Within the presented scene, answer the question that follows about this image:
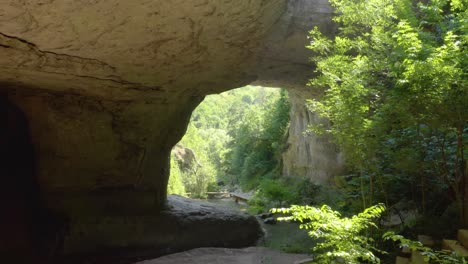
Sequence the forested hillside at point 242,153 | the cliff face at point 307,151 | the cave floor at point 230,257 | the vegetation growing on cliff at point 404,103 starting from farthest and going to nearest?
the forested hillside at point 242,153
the cliff face at point 307,151
the cave floor at point 230,257
the vegetation growing on cliff at point 404,103

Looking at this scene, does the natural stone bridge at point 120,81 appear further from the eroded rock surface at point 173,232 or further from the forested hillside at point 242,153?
the forested hillside at point 242,153

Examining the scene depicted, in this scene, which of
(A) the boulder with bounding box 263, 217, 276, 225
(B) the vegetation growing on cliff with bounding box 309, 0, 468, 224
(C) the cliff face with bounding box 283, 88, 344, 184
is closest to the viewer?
(B) the vegetation growing on cliff with bounding box 309, 0, 468, 224

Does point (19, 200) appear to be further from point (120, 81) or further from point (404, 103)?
point (404, 103)

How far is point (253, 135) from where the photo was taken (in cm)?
1889

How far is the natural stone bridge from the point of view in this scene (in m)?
3.96

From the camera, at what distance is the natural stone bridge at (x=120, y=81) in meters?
3.96

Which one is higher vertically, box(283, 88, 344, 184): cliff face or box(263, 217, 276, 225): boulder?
box(283, 88, 344, 184): cliff face

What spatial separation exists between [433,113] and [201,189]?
39.1 ft

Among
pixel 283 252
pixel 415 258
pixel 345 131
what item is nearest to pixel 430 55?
pixel 345 131

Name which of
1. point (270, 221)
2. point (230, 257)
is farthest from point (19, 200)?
point (270, 221)

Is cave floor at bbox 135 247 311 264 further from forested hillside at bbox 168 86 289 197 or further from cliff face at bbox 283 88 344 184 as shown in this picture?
forested hillside at bbox 168 86 289 197

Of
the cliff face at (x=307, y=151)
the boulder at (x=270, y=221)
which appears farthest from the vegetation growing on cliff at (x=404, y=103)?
the boulder at (x=270, y=221)

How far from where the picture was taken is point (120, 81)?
562 cm

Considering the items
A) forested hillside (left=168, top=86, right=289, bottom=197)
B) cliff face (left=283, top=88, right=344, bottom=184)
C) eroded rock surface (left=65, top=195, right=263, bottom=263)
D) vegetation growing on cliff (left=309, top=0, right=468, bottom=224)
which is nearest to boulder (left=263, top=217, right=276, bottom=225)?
eroded rock surface (left=65, top=195, right=263, bottom=263)
